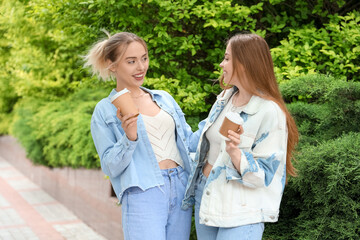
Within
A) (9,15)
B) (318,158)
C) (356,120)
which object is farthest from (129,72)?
(9,15)

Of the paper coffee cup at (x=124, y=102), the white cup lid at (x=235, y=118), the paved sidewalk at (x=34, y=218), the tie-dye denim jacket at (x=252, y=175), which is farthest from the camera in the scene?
the paved sidewalk at (x=34, y=218)

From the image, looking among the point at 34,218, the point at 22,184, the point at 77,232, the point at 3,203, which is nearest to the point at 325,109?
the point at 77,232

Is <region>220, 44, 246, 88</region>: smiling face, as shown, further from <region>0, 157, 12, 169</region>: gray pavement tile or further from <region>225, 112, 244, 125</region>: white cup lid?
<region>0, 157, 12, 169</region>: gray pavement tile

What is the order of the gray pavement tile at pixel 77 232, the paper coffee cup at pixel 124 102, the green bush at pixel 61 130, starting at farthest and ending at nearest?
the green bush at pixel 61 130
the gray pavement tile at pixel 77 232
the paper coffee cup at pixel 124 102

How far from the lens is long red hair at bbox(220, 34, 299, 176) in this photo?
8.07ft

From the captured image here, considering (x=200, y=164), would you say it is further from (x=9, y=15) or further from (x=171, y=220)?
(x=9, y=15)

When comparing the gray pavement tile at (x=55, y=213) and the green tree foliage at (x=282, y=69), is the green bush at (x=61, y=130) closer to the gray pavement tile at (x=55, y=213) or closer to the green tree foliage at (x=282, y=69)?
the green tree foliage at (x=282, y=69)

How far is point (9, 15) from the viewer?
8.04 meters

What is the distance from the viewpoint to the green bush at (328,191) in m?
3.00

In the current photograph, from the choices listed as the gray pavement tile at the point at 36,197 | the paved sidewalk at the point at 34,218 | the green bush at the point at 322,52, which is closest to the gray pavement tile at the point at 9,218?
the paved sidewalk at the point at 34,218

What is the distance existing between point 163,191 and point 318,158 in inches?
38.3

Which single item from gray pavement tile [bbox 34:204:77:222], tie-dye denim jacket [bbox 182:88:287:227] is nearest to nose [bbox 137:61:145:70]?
tie-dye denim jacket [bbox 182:88:287:227]

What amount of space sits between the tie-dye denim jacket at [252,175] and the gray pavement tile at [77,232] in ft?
13.4

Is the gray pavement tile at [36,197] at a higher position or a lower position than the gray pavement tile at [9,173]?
higher
